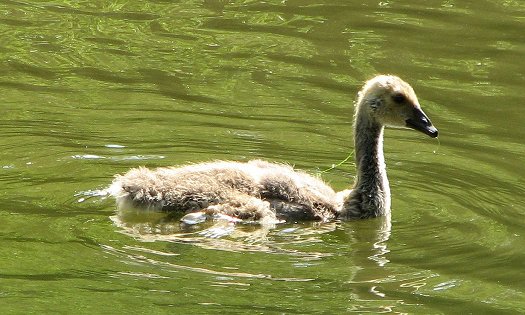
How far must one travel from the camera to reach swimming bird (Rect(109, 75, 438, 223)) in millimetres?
10227

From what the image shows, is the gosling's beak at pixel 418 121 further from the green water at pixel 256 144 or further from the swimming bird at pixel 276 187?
the green water at pixel 256 144

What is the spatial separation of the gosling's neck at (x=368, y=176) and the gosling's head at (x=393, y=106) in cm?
7

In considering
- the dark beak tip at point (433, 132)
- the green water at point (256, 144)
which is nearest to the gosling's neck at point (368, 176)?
the green water at point (256, 144)

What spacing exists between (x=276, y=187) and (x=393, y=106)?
1351mm

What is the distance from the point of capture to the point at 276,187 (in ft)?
34.2

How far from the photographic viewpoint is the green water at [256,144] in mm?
8742

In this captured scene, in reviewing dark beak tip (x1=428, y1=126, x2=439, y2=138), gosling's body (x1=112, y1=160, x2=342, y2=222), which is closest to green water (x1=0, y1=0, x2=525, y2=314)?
gosling's body (x1=112, y1=160, x2=342, y2=222)

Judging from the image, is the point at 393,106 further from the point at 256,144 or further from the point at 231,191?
the point at 231,191

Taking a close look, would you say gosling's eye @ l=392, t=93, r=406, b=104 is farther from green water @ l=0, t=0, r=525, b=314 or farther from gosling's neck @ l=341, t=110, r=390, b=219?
green water @ l=0, t=0, r=525, b=314

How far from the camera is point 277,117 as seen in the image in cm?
1269

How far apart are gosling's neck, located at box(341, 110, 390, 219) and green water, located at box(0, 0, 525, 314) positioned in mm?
170

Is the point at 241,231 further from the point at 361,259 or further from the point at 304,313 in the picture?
the point at 304,313

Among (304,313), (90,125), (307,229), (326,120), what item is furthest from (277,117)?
(304,313)

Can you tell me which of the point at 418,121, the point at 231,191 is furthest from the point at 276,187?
the point at 418,121
